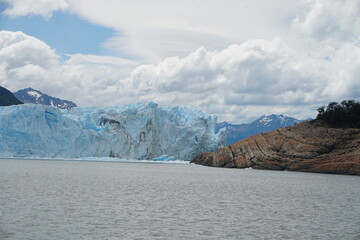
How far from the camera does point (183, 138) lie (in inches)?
3723

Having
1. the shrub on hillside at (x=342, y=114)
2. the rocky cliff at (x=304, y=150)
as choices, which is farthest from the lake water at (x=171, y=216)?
the shrub on hillside at (x=342, y=114)

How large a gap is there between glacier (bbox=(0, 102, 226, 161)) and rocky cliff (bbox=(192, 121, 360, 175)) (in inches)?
861

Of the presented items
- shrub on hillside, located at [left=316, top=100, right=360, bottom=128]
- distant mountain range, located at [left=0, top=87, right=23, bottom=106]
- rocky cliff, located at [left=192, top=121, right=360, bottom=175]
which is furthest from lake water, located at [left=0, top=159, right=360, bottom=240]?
distant mountain range, located at [left=0, top=87, right=23, bottom=106]

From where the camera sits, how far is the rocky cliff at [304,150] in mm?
59062

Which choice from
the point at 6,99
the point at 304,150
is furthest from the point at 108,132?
the point at 6,99

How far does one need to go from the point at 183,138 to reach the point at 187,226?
7727 cm

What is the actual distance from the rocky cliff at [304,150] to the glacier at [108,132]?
21.9 m

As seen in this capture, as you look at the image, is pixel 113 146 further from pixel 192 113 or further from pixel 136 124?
pixel 192 113

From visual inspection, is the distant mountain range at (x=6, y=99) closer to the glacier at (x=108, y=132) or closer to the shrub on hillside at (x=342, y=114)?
the glacier at (x=108, y=132)

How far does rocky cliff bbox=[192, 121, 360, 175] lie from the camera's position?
5906 centimetres

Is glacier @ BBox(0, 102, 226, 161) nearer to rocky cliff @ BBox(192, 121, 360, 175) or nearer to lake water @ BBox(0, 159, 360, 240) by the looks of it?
rocky cliff @ BBox(192, 121, 360, 175)

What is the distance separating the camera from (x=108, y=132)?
81.9 meters

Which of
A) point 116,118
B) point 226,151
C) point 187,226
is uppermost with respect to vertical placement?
point 116,118

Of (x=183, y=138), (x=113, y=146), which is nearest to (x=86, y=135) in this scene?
(x=113, y=146)
